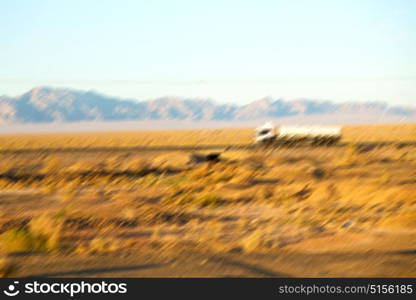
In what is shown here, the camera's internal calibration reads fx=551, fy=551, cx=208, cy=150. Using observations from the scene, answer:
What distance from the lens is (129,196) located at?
17.1 m

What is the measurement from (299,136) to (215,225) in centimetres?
3302

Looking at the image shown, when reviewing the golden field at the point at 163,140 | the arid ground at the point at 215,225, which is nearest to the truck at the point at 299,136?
the golden field at the point at 163,140

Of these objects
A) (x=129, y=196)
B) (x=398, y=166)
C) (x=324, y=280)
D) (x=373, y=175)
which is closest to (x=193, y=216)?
(x=129, y=196)

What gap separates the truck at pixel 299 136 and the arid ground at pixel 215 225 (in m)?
20.9

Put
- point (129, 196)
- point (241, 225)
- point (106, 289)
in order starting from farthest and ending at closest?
1. point (129, 196)
2. point (241, 225)
3. point (106, 289)

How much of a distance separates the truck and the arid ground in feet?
68.7

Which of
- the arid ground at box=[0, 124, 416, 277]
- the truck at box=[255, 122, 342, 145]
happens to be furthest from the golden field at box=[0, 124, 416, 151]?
the arid ground at box=[0, 124, 416, 277]

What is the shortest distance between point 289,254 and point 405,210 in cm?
516

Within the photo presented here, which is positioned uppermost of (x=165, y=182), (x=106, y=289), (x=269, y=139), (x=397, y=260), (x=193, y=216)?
(x=269, y=139)

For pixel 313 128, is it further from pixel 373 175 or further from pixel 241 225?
pixel 241 225

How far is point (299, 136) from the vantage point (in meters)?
44.2

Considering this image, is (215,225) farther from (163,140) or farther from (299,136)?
(163,140)

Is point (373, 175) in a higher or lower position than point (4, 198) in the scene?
higher

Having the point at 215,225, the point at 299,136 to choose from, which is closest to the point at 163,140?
the point at 299,136
